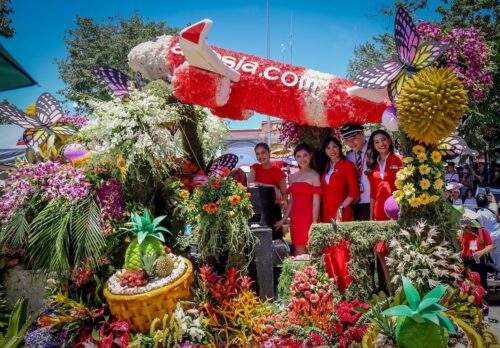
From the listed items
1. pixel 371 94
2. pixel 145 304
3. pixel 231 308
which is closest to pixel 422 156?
pixel 371 94

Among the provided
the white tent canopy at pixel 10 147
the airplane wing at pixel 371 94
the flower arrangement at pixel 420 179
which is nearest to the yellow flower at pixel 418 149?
the flower arrangement at pixel 420 179

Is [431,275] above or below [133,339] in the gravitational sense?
above

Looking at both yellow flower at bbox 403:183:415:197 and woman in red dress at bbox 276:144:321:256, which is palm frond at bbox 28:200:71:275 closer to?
woman in red dress at bbox 276:144:321:256

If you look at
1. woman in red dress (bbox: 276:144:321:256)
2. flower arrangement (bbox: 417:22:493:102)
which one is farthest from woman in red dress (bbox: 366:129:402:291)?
flower arrangement (bbox: 417:22:493:102)

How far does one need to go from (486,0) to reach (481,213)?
33.7ft

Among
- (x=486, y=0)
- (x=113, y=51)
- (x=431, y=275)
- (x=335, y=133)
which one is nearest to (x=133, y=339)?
(x=431, y=275)

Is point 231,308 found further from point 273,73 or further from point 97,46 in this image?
point 97,46

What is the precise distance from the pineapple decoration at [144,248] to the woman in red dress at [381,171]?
2.09m

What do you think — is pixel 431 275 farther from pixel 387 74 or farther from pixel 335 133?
pixel 335 133

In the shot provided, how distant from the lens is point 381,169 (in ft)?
13.9

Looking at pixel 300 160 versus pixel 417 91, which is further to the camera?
pixel 300 160

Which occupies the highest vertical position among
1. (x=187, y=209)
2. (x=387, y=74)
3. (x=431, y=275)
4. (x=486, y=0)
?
(x=486, y=0)

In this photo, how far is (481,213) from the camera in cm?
626

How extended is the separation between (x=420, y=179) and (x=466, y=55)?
1250mm
